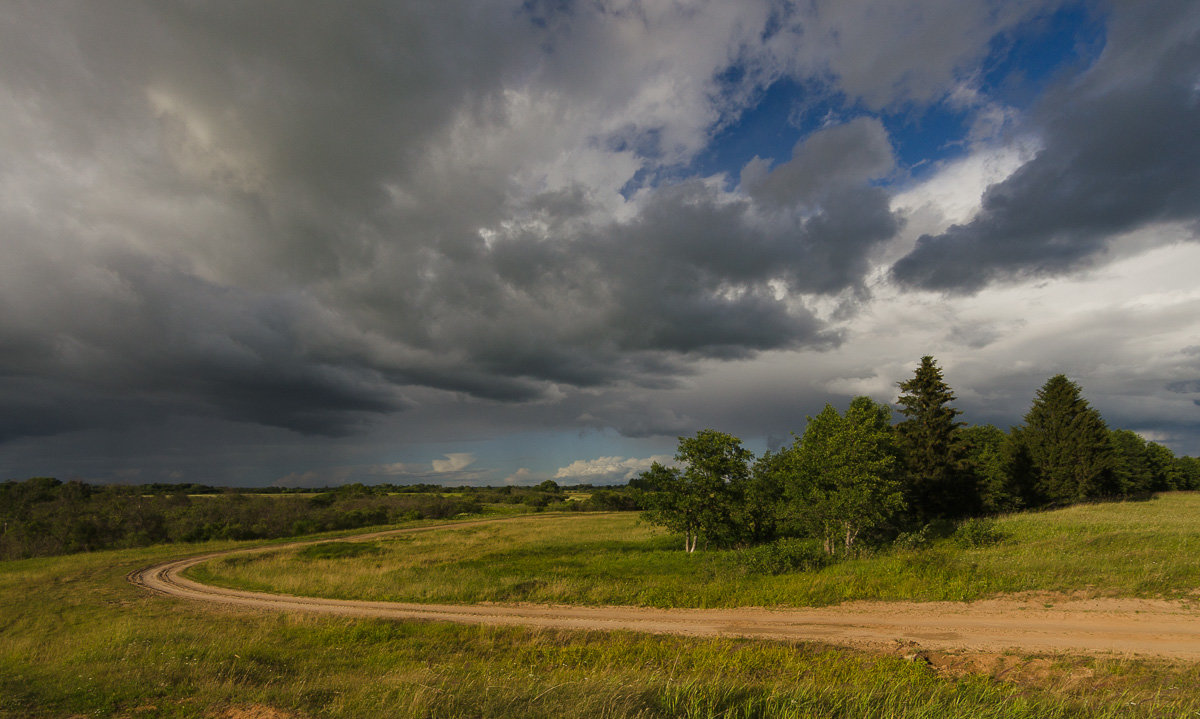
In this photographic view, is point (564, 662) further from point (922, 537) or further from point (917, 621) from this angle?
point (922, 537)

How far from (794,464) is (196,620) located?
32083 mm

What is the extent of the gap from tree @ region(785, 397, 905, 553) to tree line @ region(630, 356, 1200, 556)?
0.07m

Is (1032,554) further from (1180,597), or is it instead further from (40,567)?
(40,567)

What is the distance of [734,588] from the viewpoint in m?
24.0

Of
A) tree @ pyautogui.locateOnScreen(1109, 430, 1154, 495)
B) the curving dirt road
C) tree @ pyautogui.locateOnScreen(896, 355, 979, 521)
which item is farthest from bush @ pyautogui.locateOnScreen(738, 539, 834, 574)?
tree @ pyautogui.locateOnScreen(1109, 430, 1154, 495)

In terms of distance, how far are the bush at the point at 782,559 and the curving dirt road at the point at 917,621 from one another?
5526mm

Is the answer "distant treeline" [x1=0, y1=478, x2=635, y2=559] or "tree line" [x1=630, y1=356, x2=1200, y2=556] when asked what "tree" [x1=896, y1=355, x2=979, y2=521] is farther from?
"distant treeline" [x1=0, y1=478, x2=635, y2=559]

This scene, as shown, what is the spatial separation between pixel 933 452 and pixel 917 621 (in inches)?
1217

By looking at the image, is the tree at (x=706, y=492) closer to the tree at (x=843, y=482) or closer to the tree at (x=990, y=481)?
the tree at (x=843, y=482)

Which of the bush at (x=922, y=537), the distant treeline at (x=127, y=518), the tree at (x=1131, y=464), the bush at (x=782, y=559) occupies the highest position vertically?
the tree at (x=1131, y=464)

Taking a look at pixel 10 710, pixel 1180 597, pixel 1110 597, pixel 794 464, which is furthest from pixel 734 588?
pixel 10 710

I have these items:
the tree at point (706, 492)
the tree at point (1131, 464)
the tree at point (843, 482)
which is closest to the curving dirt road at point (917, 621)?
the tree at point (843, 482)

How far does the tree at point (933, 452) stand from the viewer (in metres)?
43.0

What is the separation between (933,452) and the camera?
43344 millimetres
